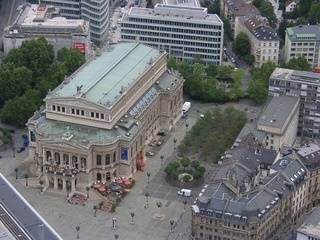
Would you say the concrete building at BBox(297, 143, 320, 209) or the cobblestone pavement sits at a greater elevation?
the concrete building at BBox(297, 143, 320, 209)

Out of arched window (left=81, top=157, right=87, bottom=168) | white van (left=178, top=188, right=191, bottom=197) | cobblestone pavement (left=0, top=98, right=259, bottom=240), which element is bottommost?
cobblestone pavement (left=0, top=98, right=259, bottom=240)

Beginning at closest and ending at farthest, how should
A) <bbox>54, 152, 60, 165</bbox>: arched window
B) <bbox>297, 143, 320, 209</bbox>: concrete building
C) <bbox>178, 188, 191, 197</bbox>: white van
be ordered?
1. <bbox>297, 143, 320, 209</bbox>: concrete building
2. <bbox>178, 188, 191, 197</bbox>: white van
3. <bbox>54, 152, 60, 165</bbox>: arched window

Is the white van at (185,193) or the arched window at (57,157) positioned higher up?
the arched window at (57,157)

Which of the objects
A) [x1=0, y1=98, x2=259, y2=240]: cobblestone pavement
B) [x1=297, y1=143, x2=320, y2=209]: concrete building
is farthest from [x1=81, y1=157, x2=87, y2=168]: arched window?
[x1=297, y1=143, x2=320, y2=209]: concrete building

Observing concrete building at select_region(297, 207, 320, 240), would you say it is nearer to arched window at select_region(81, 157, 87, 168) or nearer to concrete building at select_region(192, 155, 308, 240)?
concrete building at select_region(192, 155, 308, 240)

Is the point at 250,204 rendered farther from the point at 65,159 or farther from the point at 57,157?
the point at 57,157

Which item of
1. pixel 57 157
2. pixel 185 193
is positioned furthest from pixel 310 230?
pixel 57 157

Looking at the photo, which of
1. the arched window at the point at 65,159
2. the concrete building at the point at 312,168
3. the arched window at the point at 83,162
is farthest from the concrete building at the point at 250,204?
the arched window at the point at 65,159

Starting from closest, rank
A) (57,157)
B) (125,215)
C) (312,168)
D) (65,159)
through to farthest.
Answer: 1. (312,168)
2. (125,215)
3. (65,159)
4. (57,157)

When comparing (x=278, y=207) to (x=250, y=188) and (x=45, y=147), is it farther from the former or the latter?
(x=45, y=147)

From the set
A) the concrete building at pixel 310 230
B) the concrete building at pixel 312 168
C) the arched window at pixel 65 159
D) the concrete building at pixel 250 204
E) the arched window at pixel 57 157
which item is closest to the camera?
the concrete building at pixel 310 230

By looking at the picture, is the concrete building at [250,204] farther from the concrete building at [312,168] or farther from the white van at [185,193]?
the white van at [185,193]

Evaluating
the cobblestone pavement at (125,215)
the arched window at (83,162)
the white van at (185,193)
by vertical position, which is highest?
the arched window at (83,162)
